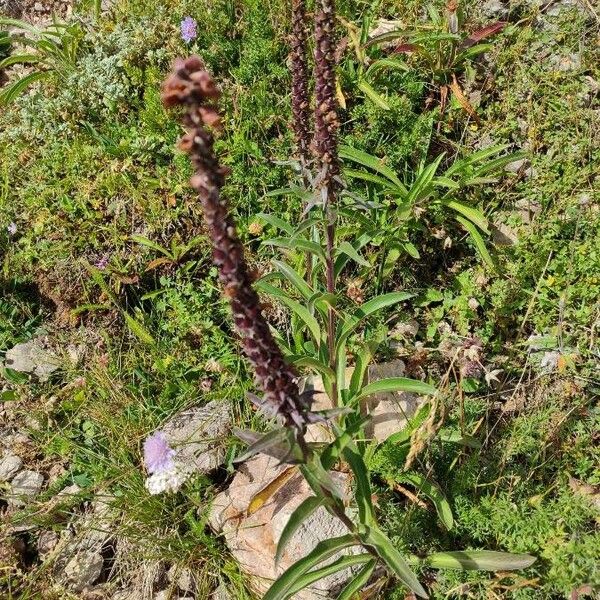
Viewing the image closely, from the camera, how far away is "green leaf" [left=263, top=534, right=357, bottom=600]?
8.91 feet

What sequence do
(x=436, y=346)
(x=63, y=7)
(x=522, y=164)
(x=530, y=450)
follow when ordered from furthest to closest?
(x=63, y=7) < (x=522, y=164) < (x=436, y=346) < (x=530, y=450)

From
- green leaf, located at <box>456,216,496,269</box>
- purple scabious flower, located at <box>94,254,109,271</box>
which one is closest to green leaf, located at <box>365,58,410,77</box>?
green leaf, located at <box>456,216,496,269</box>

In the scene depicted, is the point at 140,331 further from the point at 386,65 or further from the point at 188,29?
the point at 386,65

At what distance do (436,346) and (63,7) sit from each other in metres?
5.94

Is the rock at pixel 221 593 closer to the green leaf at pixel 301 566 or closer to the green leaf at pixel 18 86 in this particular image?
the green leaf at pixel 301 566

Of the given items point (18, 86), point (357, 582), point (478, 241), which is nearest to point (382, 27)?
point (478, 241)

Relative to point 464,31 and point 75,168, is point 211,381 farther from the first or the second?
point 464,31

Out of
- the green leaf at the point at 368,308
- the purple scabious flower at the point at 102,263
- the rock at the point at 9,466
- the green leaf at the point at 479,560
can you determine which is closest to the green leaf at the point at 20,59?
the purple scabious flower at the point at 102,263

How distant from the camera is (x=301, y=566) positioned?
2773 millimetres

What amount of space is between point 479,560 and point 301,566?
37.9 inches

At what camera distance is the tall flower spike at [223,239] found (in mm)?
1687

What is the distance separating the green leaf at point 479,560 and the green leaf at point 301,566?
57cm

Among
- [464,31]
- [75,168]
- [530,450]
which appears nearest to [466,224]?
[530,450]

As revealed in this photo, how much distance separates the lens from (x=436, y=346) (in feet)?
14.2
